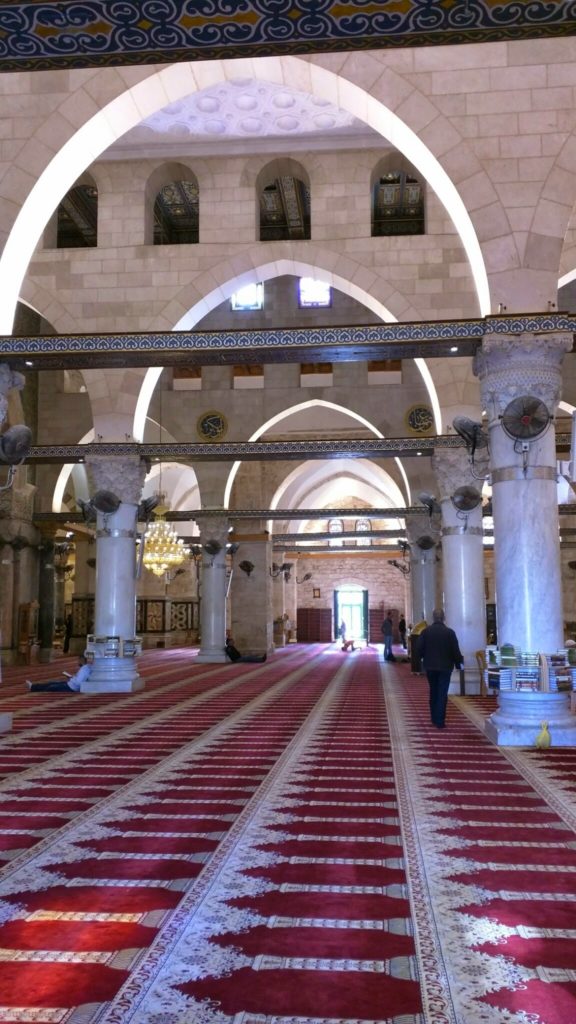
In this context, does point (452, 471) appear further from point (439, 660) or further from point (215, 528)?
point (215, 528)

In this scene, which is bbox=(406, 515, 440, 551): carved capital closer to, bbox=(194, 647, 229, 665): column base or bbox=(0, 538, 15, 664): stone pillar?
bbox=(194, 647, 229, 665): column base

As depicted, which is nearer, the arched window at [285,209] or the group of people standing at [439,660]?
the group of people standing at [439,660]

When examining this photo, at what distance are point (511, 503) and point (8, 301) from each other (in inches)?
165

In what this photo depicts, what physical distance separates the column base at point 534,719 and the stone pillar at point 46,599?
12.2m

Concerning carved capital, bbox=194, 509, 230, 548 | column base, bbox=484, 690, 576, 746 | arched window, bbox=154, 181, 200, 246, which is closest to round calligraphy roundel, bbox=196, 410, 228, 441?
carved capital, bbox=194, 509, 230, 548

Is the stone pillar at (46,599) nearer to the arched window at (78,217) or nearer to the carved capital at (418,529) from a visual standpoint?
the arched window at (78,217)

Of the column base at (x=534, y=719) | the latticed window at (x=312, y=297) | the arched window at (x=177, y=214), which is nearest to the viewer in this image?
the column base at (x=534, y=719)

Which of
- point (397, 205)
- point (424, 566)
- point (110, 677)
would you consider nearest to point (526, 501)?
point (110, 677)

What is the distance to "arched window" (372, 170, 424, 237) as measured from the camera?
13630 mm

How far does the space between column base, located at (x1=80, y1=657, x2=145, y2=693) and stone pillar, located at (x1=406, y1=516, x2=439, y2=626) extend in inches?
250

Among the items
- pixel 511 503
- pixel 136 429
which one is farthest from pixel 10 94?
pixel 511 503

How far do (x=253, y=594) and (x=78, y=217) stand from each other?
887cm

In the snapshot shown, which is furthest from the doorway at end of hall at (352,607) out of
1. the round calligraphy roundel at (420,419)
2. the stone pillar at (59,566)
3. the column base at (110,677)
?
the column base at (110,677)

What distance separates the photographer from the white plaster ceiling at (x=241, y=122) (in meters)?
9.38
